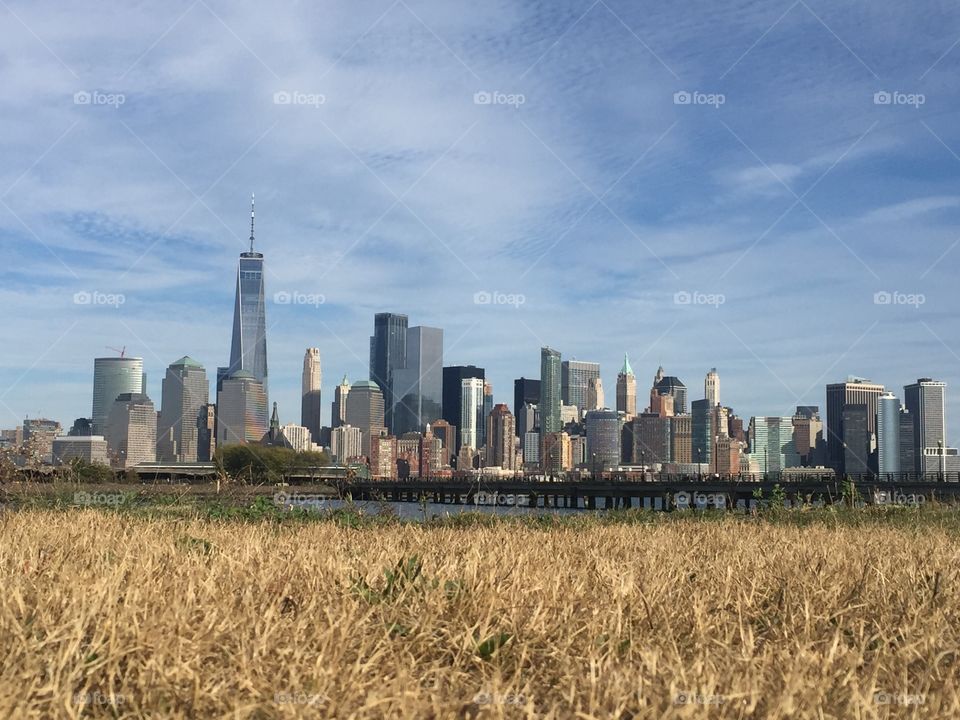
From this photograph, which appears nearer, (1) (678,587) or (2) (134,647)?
(2) (134,647)

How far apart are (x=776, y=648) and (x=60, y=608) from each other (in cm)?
446

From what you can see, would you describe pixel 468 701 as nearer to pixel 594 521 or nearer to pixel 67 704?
pixel 67 704

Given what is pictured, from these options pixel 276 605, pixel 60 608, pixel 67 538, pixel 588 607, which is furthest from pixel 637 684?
pixel 67 538

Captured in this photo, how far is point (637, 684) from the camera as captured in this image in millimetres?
4895
